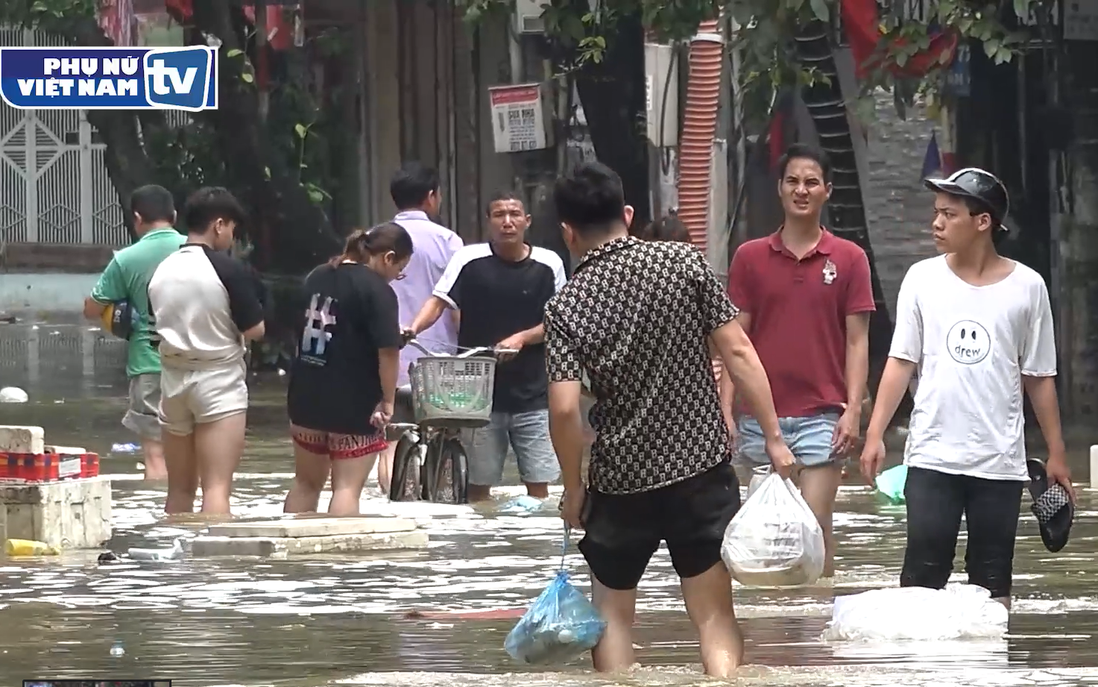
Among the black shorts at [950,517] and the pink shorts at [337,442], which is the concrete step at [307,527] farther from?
the black shorts at [950,517]

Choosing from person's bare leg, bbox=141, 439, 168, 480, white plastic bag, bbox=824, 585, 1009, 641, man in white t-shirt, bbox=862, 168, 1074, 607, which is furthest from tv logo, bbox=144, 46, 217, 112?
white plastic bag, bbox=824, 585, 1009, 641

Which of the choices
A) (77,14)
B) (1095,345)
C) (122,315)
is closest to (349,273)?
(122,315)

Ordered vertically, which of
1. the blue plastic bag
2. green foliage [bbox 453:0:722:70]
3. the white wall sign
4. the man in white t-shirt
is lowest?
the blue plastic bag

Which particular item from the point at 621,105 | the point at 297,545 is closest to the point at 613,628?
the point at 297,545

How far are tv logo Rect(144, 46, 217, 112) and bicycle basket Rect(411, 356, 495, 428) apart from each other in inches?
212

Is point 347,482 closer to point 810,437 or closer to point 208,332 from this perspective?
point 208,332

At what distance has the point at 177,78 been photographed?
18.0m

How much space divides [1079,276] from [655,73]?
540cm

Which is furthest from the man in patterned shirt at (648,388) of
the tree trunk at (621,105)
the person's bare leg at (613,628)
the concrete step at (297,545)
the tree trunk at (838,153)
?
the tree trunk at (621,105)

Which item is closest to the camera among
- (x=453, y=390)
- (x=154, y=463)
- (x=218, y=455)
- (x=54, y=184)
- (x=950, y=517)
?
(x=950, y=517)

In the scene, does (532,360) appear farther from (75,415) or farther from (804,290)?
(75,415)

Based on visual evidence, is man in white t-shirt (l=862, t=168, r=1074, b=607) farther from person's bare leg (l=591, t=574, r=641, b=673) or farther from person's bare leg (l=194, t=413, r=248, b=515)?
person's bare leg (l=194, t=413, r=248, b=515)

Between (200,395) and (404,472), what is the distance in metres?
1.69

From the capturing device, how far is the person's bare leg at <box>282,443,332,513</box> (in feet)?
39.4
